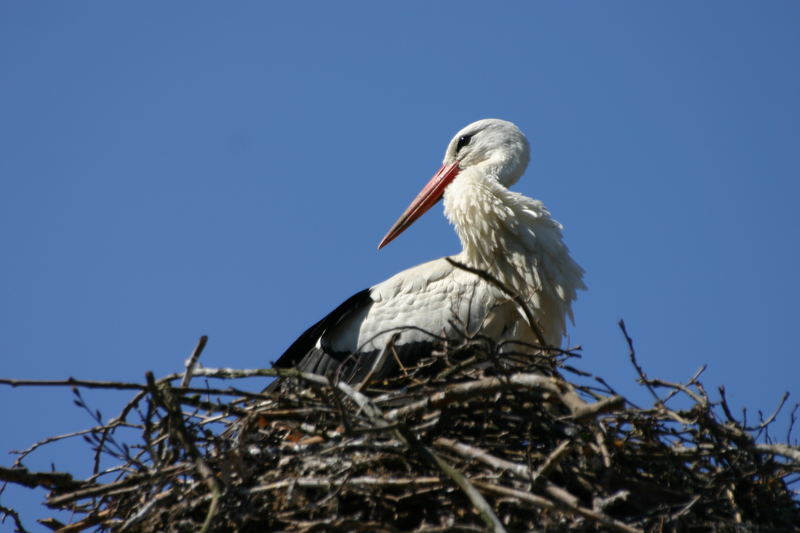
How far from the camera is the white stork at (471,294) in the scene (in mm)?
4426

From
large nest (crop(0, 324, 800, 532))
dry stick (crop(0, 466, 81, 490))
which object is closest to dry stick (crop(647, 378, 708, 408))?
large nest (crop(0, 324, 800, 532))

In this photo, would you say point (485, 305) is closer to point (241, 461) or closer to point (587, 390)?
point (587, 390)

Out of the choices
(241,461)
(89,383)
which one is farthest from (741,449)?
(89,383)

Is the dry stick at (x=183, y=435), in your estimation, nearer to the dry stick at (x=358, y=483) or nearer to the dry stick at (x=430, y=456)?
the dry stick at (x=358, y=483)

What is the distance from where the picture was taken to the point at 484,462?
9.31 ft

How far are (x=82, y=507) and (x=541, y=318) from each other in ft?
6.82

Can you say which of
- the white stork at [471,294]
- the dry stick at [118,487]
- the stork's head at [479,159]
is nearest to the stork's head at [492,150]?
the stork's head at [479,159]

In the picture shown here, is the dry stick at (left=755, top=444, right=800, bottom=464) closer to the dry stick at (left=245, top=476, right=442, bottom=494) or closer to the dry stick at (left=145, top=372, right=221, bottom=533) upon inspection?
the dry stick at (left=245, top=476, right=442, bottom=494)

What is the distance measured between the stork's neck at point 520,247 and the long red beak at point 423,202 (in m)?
0.71

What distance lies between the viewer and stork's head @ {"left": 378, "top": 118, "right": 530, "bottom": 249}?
523 centimetres

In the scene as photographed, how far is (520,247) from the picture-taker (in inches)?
183

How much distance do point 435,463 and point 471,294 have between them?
1.70m

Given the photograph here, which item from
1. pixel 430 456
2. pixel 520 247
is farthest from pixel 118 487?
pixel 520 247

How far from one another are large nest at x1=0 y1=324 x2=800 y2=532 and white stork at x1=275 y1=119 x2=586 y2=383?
112cm
